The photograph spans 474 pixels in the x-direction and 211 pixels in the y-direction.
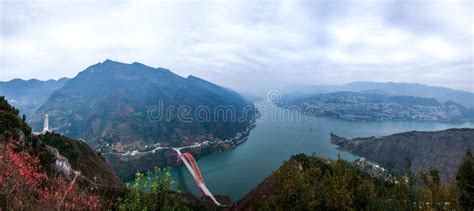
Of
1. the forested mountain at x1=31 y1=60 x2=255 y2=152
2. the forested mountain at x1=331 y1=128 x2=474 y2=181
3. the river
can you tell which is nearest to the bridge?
the river

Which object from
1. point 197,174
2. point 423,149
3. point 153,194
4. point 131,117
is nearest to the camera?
point 153,194

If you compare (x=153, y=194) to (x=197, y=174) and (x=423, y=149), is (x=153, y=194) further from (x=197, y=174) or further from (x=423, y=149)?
(x=423, y=149)

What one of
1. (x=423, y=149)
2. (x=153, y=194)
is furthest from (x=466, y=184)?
(x=423, y=149)

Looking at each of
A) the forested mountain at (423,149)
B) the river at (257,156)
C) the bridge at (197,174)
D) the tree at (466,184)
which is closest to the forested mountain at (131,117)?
the river at (257,156)

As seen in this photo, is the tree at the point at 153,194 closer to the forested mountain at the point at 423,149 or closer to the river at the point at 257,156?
the river at the point at 257,156

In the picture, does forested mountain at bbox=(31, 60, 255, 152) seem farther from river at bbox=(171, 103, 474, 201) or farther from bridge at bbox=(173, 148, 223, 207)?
bridge at bbox=(173, 148, 223, 207)

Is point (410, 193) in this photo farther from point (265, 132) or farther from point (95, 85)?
point (95, 85)

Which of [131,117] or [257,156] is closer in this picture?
[257,156]

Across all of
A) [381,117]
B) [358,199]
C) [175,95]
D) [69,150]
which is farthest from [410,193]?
[381,117]
